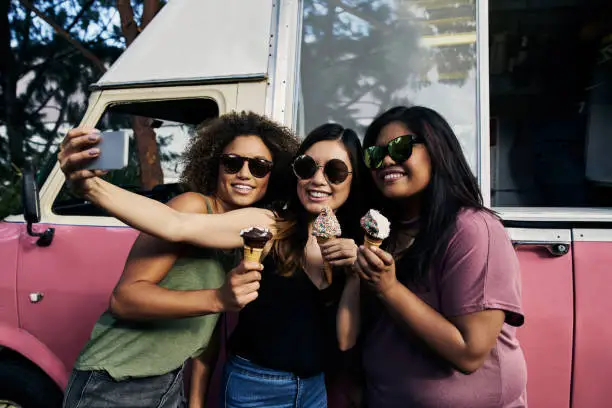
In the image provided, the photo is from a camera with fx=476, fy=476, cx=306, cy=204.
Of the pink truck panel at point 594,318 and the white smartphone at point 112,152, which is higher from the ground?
the white smartphone at point 112,152

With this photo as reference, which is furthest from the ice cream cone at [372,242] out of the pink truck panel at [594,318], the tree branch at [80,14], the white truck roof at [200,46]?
the tree branch at [80,14]

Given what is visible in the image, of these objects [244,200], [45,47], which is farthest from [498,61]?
[45,47]

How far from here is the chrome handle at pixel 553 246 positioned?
2.08 metres

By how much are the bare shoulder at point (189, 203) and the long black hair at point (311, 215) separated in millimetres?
309

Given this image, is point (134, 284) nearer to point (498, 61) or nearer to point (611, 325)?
point (611, 325)

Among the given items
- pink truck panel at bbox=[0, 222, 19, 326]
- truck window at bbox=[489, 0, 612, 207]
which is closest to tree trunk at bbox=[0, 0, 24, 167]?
pink truck panel at bbox=[0, 222, 19, 326]

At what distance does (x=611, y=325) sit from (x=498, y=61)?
395 centimetres

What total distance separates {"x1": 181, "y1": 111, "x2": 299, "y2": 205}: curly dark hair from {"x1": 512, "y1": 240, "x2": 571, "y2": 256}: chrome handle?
1.08 m

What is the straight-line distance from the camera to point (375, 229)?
4.93 feet

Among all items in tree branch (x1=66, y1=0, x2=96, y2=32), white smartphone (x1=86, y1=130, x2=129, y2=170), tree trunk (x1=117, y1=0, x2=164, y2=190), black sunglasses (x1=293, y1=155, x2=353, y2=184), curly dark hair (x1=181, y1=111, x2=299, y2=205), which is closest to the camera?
white smartphone (x1=86, y1=130, x2=129, y2=170)

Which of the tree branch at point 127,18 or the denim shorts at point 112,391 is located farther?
the tree branch at point 127,18

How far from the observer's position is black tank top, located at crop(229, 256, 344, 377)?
1710 millimetres

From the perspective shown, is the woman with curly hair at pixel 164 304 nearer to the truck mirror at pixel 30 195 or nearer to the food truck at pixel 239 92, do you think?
the food truck at pixel 239 92

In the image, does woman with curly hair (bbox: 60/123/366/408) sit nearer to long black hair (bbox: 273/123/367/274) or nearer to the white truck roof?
long black hair (bbox: 273/123/367/274)
